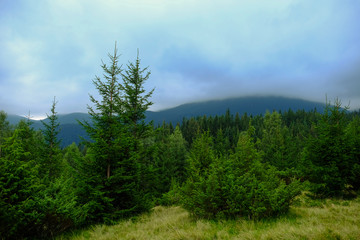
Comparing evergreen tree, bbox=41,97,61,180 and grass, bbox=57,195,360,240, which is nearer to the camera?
grass, bbox=57,195,360,240

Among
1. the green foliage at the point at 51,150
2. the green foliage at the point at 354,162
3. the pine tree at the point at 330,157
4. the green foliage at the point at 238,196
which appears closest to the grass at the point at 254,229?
the green foliage at the point at 238,196

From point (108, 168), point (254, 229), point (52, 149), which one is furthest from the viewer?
point (52, 149)

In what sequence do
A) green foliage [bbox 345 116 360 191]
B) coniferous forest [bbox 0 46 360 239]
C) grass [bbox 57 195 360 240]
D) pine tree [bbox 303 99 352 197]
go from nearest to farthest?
grass [bbox 57 195 360 240], coniferous forest [bbox 0 46 360 239], pine tree [bbox 303 99 352 197], green foliage [bbox 345 116 360 191]

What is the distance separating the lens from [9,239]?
565 centimetres

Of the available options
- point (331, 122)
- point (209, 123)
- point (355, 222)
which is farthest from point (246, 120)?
point (355, 222)

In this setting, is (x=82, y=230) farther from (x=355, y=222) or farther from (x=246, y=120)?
(x=246, y=120)

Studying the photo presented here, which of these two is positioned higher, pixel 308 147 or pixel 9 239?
pixel 308 147

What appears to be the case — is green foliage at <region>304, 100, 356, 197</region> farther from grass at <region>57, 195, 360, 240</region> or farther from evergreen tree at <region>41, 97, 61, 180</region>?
evergreen tree at <region>41, 97, 61, 180</region>

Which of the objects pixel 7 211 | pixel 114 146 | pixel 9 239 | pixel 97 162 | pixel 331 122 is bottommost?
pixel 9 239

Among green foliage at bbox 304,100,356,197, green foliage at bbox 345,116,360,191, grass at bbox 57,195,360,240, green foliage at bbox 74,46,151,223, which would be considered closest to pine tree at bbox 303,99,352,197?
green foliage at bbox 304,100,356,197

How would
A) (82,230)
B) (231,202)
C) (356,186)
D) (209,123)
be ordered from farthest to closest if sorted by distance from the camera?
1. (209,123)
2. (356,186)
3. (82,230)
4. (231,202)

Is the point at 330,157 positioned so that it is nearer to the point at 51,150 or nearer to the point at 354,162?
the point at 354,162

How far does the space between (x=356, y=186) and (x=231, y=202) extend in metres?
11.9

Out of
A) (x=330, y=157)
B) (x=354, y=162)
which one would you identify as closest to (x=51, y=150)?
(x=330, y=157)
